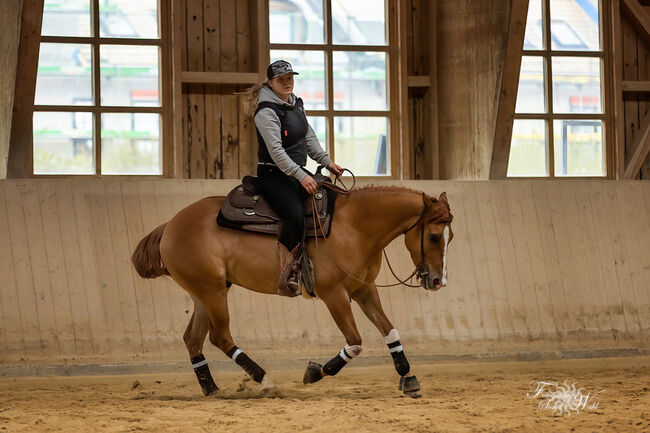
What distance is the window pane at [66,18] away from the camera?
9539 mm

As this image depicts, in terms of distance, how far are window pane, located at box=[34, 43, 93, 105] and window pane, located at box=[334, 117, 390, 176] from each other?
303 centimetres

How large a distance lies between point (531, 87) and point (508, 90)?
147 centimetres

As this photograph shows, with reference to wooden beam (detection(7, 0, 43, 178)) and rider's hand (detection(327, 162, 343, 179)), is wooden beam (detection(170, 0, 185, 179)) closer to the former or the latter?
wooden beam (detection(7, 0, 43, 178))

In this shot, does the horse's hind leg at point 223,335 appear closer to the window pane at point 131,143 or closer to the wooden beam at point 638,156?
the window pane at point 131,143

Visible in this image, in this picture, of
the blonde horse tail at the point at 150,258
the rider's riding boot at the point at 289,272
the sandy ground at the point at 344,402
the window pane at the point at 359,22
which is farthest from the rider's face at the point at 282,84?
the window pane at the point at 359,22

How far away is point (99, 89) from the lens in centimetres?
960

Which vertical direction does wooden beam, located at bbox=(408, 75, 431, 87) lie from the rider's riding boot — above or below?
above

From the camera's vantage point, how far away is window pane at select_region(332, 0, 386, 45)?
1024 centimetres

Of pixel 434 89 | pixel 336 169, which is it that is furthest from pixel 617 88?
pixel 336 169

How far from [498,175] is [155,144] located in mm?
4062

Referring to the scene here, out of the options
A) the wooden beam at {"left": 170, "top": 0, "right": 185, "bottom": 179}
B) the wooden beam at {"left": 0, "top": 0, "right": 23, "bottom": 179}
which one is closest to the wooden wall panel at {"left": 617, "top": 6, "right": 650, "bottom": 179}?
the wooden beam at {"left": 170, "top": 0, "right": 185, "bottom": 179}

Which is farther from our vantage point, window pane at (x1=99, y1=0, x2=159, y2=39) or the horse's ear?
window pane at (x1=99, y1=0, x2=159, y2=39)

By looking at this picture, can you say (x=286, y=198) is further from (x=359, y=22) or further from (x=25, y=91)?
(x=359, y=22)

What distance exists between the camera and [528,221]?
7.88m
